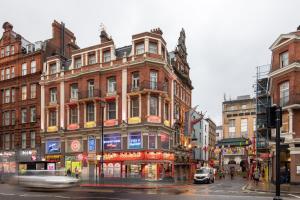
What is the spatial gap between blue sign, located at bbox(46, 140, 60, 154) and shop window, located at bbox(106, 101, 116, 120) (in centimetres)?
890

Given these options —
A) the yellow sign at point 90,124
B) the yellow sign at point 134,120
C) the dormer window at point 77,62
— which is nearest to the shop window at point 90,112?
the yellow sign at point 90,124

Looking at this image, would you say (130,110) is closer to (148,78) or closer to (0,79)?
(148,78)

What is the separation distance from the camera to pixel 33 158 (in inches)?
2019

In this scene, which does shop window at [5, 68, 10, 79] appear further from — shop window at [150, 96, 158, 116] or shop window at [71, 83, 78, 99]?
shop window at [150, 96, 158, 116]

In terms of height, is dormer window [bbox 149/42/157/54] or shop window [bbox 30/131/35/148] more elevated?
dormer window [bbox 149/42/157/54]

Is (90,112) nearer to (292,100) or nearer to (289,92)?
(289,92)

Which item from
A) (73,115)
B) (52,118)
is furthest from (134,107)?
(52,118)

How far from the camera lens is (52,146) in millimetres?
49844

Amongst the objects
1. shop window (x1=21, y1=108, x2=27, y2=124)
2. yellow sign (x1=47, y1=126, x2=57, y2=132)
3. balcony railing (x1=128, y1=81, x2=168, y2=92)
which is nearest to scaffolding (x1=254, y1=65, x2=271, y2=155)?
balcony railing (x1=128, y1=81, x2=168, y2=92)

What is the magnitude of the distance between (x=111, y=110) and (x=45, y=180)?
24.6 m

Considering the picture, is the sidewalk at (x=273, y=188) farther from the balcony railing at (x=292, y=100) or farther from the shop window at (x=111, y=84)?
the shop window at (x=111, y=84)

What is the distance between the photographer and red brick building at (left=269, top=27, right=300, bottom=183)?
34.8 m

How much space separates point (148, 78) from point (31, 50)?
864 inches

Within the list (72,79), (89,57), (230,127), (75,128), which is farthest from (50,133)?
(230,127)
